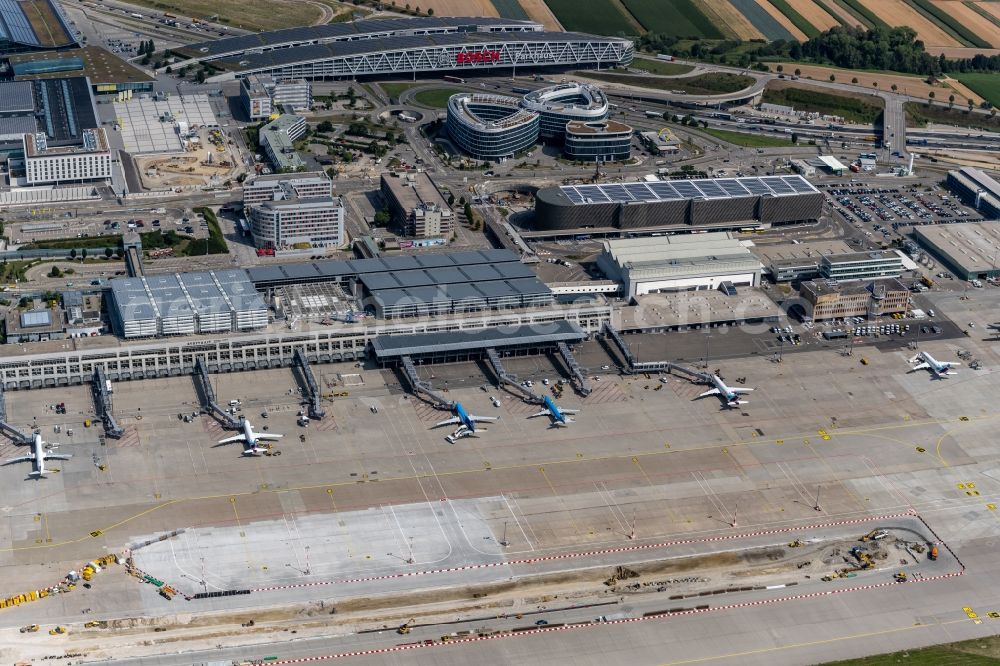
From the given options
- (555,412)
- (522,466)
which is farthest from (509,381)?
(522,466)

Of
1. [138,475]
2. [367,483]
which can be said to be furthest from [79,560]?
[367,483]

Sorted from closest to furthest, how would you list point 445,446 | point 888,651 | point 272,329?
point 888,651 < point 445,446 < point 272,329

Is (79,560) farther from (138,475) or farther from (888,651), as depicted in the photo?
(888,651)

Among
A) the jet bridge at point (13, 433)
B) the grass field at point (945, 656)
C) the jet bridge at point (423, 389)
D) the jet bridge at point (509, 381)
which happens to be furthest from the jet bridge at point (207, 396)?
the grass field at point (945, 656)

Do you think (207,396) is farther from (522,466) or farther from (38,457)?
(522,466)

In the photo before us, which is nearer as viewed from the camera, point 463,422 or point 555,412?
point 463,422

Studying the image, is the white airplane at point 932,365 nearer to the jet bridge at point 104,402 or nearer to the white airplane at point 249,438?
the white airplane at point 249,438
